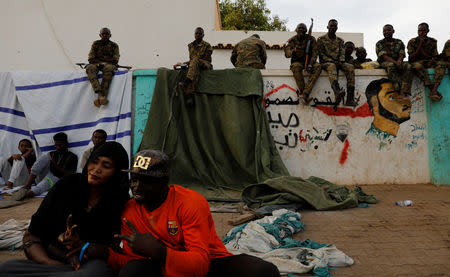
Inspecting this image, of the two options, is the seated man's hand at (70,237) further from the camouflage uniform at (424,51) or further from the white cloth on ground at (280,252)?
the camouflage uniform at (424,51)

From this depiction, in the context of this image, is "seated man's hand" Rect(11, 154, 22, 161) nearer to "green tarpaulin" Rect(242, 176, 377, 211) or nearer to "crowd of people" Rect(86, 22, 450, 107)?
"crowd of people" Rect(86, 22, 450, 107)

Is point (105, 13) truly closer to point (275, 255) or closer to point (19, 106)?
point (19, 106)

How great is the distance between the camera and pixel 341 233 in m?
3.54

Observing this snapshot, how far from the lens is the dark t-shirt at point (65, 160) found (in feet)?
18.9

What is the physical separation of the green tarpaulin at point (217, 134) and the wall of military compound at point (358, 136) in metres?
0.49

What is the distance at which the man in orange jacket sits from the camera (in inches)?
63.8

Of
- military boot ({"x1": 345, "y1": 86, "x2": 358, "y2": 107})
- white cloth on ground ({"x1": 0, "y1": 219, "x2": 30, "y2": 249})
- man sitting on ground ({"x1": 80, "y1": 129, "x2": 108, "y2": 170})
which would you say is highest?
military boot ({"x1": 345, "y1": 86, "x2": 358, "y2": 107})

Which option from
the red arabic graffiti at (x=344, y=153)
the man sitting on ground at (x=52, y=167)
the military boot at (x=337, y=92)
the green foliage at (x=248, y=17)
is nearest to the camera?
the man sitting on ground at (x=52, y=167)

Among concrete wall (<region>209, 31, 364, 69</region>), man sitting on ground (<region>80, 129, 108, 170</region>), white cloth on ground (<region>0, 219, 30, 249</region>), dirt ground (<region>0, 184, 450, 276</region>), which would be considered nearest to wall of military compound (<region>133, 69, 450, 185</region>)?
dirt ground (<region>0, 184, 450, 276</region>)

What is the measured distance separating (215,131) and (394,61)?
12.1ft

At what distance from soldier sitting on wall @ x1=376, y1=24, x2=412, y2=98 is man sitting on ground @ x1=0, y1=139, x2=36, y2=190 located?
22.5 ft

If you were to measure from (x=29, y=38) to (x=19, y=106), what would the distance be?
17.2 ft

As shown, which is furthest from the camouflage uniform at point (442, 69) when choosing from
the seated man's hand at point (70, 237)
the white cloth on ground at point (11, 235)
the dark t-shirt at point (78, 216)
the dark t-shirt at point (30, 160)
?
the dark t-shirt at point (30, 160)

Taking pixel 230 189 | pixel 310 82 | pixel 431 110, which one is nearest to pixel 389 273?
pixel 230 189
